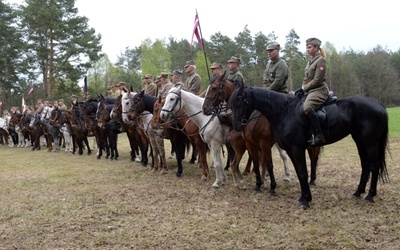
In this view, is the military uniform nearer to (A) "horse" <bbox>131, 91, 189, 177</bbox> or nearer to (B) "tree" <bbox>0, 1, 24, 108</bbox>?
(A) "horse" <bbox>131, 91, 189, 177</bbox>

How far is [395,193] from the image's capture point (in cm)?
716

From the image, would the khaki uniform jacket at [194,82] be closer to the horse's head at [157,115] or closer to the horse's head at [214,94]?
the horse's head at [157,115]

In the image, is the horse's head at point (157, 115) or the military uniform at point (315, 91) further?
the horse's head at point (157, 115)

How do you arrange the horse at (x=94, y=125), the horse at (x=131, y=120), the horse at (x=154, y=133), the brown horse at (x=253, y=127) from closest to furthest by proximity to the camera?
the brown horse at (x=253, y=127) < the horse at (x=154, y=133) < the horse at (x=131, y=120) < the horse at (x=94, y=125)

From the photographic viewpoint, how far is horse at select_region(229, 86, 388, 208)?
651 centimetres

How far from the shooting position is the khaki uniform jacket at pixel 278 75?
7.82m

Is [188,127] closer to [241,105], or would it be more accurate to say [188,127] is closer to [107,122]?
[241,105]

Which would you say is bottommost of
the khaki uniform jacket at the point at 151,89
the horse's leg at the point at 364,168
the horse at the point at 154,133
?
the horse's leg at the point at 364,168

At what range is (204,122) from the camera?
897cm

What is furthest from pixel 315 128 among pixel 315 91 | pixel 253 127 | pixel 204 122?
pixel 204 122

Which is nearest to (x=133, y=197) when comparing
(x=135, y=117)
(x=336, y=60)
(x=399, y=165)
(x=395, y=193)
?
(x=135, y=117)

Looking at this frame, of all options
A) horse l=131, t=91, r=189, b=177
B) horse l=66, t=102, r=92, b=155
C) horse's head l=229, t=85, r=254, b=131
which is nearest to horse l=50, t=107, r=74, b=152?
horse l=66, t=102, r=92, b=155

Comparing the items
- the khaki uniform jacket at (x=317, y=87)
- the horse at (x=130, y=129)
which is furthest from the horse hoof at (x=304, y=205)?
the horse at (x=130, y=129)

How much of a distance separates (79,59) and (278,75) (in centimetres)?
3016
